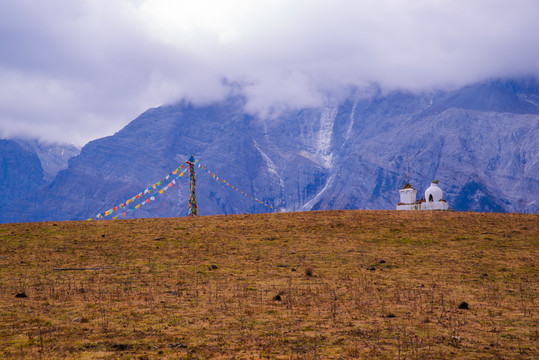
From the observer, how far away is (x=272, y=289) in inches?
843

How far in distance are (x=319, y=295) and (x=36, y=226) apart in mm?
28311

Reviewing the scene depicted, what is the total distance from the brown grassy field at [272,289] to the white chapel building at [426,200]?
35.8m

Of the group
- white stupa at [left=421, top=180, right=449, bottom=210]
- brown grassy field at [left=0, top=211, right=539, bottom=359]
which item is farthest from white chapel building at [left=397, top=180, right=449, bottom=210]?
brown grassy field at [left=0, top=211, right=539, bottom=359]

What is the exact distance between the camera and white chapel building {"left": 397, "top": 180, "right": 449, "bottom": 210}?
7700 centimetres

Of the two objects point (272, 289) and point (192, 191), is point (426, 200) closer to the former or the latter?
point (192, 191)

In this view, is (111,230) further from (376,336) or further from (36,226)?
(376,336)

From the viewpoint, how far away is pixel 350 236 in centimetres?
3619

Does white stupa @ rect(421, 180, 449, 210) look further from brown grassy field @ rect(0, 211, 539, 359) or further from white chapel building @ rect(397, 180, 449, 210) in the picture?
brown grassy field @ rect(0, 211, 539, 359)

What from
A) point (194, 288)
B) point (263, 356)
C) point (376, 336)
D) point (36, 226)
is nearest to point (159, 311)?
point (194, 288)

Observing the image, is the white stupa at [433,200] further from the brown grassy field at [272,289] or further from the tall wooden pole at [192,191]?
the tall wooden pole at [192,191]

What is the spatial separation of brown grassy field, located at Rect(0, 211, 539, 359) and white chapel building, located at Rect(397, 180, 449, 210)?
1411 inches

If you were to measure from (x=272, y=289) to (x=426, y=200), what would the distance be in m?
64.4

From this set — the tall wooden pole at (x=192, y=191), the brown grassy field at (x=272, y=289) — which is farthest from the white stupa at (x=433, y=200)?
the tall wooden pole at (x=192, y=191)

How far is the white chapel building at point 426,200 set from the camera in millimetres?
77000
